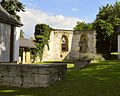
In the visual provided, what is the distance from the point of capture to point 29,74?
13.1 m

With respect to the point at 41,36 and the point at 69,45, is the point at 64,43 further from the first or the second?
the point at 41,36

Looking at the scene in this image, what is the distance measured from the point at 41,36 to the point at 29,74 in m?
28.6

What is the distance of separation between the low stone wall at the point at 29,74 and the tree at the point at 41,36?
1072 inches

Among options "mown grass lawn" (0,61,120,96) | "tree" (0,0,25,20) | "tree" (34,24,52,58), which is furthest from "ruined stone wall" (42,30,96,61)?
"mown grass lawn" (0,61,120,96)

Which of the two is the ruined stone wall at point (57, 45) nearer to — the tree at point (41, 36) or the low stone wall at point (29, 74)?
the tree at point (41, 36)

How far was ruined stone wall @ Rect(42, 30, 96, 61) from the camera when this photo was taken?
44.8 metres

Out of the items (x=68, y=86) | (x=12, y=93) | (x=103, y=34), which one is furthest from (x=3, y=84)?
(x=103, y=34)

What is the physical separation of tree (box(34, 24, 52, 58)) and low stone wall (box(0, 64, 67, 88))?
27217mm

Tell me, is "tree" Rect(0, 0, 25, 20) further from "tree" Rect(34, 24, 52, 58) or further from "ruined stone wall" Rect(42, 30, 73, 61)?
"ruined stone wall" Rect(42, 30, 73, 61)

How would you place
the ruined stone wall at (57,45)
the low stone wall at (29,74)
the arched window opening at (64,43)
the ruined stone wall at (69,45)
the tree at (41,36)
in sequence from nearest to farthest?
the low stone wall at (29,74) → the tree at (41,36) → the ruined stone wall at (69,45) → the ruined stone wall at (57,45) → the arched window opening at (64,43)

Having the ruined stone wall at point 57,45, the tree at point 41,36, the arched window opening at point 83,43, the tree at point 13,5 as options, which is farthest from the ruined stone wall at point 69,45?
the tree at point 13,5

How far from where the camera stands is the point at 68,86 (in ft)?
41.2

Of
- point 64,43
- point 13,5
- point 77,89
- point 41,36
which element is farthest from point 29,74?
point 64,43

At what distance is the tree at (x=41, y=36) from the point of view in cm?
4149
